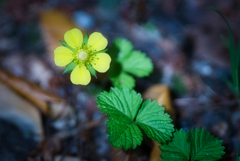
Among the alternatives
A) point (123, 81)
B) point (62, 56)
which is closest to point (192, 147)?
point (123, 81)

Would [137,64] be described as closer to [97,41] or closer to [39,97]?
[97,41]

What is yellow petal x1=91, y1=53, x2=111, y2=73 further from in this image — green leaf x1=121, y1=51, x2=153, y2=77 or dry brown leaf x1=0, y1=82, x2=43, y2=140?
dry brown leaf x1=0, y1=82, x2=43, y2=140

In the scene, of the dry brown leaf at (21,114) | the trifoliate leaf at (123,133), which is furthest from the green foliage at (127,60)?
the dry brown leaf at (21,114)

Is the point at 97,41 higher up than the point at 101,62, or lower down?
higher up

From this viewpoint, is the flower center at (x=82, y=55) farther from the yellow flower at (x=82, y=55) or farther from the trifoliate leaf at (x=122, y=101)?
the trifoliate leaf at (x=122, y=101)

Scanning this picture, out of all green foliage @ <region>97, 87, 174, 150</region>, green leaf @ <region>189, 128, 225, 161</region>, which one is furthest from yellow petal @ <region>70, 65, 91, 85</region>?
green leaf @ <region>189, 128, 225, 161</region>

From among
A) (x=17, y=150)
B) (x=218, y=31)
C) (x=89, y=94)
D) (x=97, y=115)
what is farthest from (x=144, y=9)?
(x=17, y=150)
